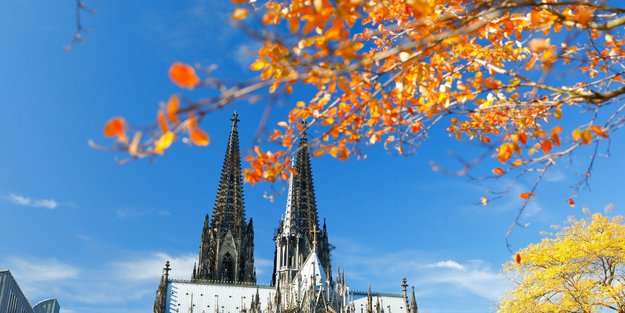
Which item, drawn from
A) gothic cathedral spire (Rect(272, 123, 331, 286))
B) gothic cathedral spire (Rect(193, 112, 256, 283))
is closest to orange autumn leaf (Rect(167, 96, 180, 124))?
gothic cathedral spire (Rect(272, 123, 331, 286))

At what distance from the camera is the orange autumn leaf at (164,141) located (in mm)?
3936

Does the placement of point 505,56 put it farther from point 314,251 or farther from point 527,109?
point 314,251

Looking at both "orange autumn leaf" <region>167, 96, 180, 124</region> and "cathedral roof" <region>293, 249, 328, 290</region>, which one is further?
"cathedral roof" <region>293, 249, 328, 290</region>

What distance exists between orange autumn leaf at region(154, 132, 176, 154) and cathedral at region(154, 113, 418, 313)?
144 ft

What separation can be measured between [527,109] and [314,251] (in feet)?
154

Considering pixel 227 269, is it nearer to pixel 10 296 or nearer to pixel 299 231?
pixel 299 231

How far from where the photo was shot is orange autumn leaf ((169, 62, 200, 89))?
3.78m

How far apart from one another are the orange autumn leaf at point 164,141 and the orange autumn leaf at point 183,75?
0.45 m

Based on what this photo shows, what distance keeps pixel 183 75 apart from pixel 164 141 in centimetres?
59

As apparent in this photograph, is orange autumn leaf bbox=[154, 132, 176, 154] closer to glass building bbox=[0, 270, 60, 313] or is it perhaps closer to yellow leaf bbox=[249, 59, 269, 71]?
yellow leaf bbox=[249, 59, 269, 71]

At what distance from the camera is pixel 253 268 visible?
69188 millimetres

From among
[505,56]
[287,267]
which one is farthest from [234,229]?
[505,56]

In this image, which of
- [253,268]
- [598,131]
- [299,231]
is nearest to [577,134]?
[598,131]

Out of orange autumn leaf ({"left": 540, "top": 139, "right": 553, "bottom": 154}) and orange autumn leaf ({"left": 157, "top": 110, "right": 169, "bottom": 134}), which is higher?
orange autumn leaf ({"left": 540, "top": 139, "right": 553, "bottom": 154})
